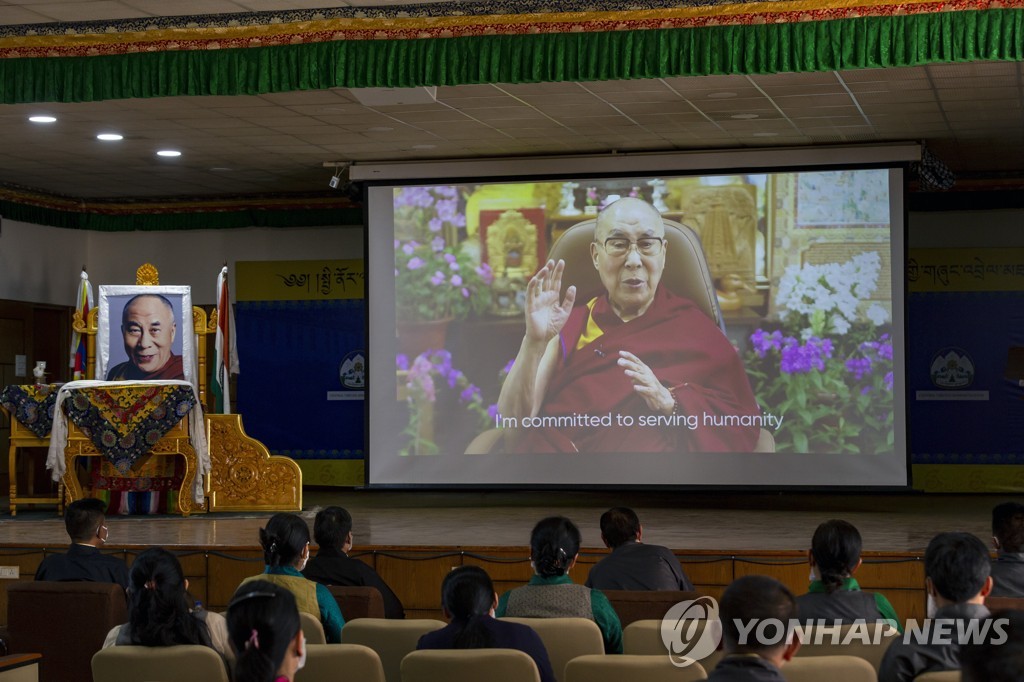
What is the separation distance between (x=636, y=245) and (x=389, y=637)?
652 centimetres

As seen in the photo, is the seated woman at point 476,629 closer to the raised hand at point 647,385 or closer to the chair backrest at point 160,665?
the chair backrest at point 160,665

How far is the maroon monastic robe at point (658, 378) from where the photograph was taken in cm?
970

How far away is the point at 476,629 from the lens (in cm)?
334

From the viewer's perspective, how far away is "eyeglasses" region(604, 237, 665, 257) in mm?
9836

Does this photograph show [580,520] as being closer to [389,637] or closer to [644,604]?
[644,604]

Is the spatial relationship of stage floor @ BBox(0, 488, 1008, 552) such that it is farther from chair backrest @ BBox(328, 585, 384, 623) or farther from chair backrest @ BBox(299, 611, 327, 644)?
chair backrest @ BBox(299, 611, 327, 644)

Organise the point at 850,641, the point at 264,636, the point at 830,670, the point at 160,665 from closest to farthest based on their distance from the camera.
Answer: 1. the point at 264,636
2. the point at 830,670
3. the point at 160,665
4. the point at 850,641

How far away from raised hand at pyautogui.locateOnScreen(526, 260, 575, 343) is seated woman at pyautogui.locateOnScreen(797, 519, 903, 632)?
6.28 metres

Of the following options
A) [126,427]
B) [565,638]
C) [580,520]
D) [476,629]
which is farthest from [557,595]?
[126,427]

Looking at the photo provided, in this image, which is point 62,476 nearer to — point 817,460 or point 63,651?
point 63,651

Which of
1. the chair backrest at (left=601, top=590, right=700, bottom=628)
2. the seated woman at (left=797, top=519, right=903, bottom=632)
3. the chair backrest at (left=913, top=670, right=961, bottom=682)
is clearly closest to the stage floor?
the chair backrest at (left=601, top=590, right=700, bottom=628)

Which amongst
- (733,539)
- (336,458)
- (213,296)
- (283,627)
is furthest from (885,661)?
(213,296)

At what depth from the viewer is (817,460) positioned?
958 cm

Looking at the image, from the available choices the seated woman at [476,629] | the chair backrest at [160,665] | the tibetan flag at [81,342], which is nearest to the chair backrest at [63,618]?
the chair backrest at [160,665]
